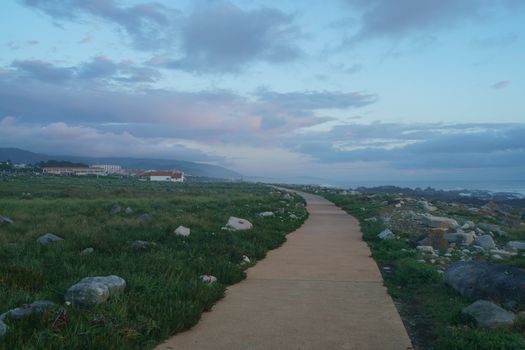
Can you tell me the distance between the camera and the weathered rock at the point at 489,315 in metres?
5.18

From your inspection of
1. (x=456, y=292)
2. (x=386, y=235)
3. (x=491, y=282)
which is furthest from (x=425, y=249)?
(x=491, y=282)

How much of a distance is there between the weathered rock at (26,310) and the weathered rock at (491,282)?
5.46 metres

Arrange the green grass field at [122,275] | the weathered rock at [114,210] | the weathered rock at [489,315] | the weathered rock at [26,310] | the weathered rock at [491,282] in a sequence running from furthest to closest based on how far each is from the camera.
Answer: the weathered rock at [114,210]
the weathered rock at [491,282]
the weathered rock at [489,315]
the weathered rock at [26,310]
the green grass field at [122,275]

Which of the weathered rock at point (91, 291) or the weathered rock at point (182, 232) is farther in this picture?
the weathered rock at point (182, 232)

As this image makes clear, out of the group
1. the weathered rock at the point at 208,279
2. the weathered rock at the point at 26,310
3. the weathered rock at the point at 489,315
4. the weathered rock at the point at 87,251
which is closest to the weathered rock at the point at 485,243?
the weathered rock at the point at 489,315

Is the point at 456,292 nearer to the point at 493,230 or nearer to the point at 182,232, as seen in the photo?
the point at 182,232

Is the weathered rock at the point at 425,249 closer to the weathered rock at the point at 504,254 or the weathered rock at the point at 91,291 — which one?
the weathered rock at the point at 504,254

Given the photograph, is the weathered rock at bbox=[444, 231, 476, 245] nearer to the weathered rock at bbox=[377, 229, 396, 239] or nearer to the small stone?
the small stone

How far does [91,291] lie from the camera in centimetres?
572

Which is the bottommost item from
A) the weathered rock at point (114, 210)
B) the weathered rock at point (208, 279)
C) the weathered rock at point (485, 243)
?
the weathered rock at point (114, 210)

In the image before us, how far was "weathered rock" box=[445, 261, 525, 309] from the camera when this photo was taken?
6.23m

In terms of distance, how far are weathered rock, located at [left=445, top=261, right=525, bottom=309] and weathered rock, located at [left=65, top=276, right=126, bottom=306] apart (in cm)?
477

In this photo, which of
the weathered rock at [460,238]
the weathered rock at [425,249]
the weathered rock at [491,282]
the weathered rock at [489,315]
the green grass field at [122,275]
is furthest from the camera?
the weathered rock at [460,238]

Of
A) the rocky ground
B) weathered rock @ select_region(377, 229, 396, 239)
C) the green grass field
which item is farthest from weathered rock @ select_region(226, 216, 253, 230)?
the rocky ground
